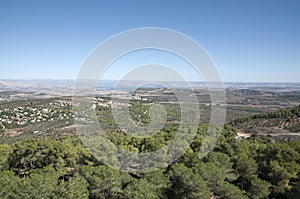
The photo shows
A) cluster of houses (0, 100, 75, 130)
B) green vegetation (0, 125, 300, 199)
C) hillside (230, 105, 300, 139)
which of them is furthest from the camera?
cluster of houses (0, 100, 75, 130)

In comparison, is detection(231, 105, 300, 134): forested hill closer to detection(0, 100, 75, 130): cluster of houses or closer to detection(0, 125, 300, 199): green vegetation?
detection(0, 125, 300, 199): green vegetation

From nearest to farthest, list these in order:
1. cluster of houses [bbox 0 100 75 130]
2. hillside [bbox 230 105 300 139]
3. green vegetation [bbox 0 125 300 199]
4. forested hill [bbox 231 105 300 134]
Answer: green vegetation [bbox 0 125 300 199] < hillside [bbox 230 105 300 139] < forested hill [bbox 231 105 300 134] < cluster of houses [bbox 0 100 75 130]

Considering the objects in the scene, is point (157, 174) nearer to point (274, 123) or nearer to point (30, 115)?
point (274, 123)

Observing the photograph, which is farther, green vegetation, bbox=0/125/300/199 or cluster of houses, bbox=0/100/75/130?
cluster of houses, bbox=0/100/75/130

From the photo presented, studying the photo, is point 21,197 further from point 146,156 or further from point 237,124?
point 237,124

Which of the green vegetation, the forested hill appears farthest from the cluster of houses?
the green vegetation

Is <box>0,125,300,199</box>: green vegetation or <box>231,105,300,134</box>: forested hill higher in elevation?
<box>0,125,300,199</box>: green vegetation

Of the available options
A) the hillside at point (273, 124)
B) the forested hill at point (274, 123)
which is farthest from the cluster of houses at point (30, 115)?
the forested hill at point (274, 123)

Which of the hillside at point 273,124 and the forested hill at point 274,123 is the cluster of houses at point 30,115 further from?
the forested hill at point 274,123
